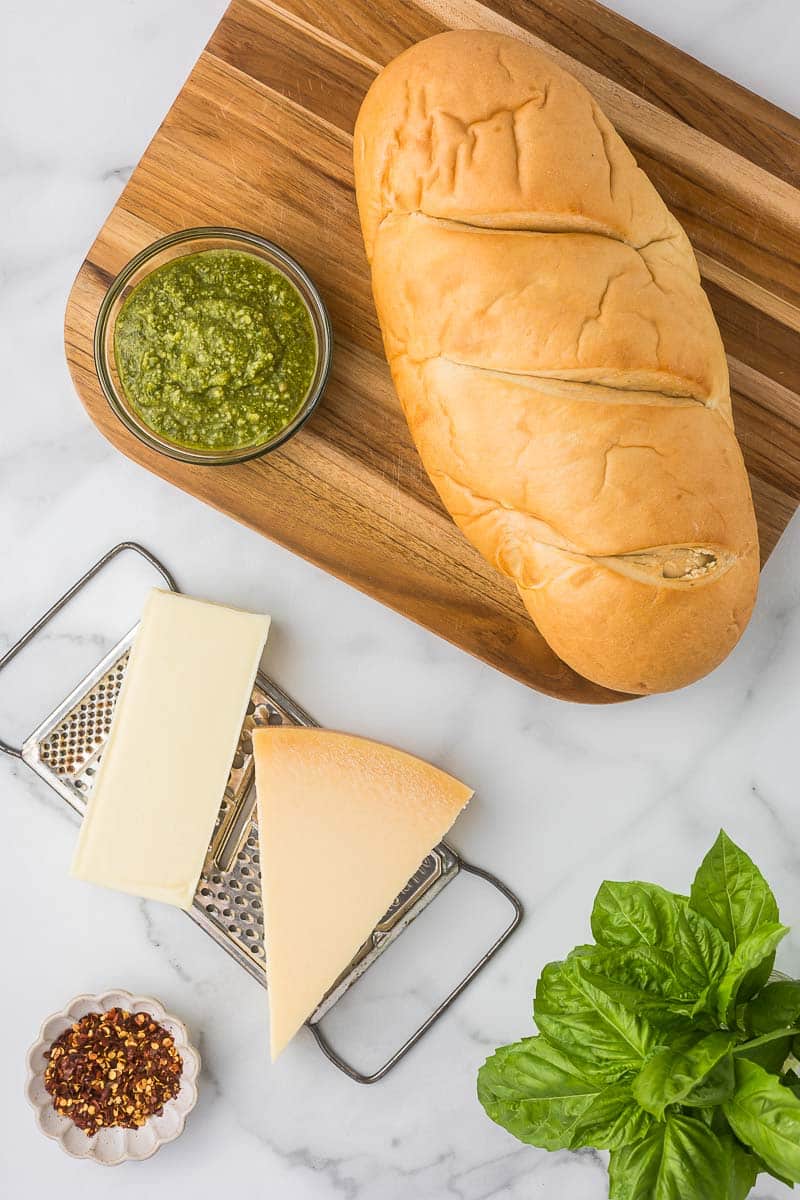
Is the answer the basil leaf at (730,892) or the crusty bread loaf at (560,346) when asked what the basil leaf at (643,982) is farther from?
the crusty bread loaf at (560,346)

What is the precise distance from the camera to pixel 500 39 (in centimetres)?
157

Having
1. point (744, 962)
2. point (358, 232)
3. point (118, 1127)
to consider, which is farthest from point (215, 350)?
point (118, 1127)

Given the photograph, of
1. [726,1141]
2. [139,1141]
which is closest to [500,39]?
[726,1141]

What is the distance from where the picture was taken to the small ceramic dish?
1.88m

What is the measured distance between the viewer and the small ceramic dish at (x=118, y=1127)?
1.88 metres

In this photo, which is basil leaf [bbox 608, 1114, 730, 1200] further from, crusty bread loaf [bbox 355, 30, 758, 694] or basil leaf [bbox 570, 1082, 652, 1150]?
crusty bread loaf [bbox 355, 30, 758, 694]

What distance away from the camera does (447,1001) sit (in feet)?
6.32

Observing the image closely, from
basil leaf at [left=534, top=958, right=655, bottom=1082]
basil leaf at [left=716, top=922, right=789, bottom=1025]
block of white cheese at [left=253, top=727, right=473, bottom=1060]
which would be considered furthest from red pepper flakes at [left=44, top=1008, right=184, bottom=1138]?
basil leaf at [left=716, top=922, right=789, bottom=1025]

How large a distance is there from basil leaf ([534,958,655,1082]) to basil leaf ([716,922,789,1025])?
0.33 feet

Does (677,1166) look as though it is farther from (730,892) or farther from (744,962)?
(730,892)

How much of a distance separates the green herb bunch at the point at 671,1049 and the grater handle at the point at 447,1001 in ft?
1.24

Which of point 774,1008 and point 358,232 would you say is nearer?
point 774,1008

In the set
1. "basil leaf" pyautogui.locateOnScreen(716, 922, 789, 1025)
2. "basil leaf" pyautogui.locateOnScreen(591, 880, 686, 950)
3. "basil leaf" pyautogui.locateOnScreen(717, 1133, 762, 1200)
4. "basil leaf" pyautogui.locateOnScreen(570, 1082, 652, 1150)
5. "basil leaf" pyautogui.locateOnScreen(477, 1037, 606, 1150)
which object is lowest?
"basil leaf" pyautogui.locateOnScreen(477, 1037, 606, 1150)

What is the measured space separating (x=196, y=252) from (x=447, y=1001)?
1389 mm
